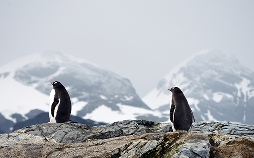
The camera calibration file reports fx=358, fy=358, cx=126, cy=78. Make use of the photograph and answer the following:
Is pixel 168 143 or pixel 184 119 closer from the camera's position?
pixel 168 143

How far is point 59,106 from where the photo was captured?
23.7 meters

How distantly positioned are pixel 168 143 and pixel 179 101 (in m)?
8.87

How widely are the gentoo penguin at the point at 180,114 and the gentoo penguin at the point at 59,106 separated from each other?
7.12 metres

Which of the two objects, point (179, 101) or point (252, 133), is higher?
point (179, 101)

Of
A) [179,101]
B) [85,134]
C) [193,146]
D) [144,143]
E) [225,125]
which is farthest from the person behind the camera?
[225,125]

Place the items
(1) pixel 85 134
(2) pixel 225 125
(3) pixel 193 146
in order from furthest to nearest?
(2) pixel 225 125 < (1) pixel 85 134 < (3) pixel 193 146

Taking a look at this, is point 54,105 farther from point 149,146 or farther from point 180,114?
point 149,146

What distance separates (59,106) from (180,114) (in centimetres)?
811

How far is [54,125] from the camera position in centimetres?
2114

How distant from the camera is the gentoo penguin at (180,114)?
20.7m

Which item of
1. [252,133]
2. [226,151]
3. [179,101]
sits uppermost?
[179,101]

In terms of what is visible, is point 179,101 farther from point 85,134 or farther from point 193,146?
point 193,146

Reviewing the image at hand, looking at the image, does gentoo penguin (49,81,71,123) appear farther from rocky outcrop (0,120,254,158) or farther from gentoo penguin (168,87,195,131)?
gentoo penguin (168,87,195,131)

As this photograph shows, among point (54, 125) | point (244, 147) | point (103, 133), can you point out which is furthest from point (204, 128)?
point (244, 147)
